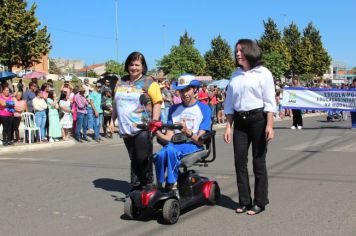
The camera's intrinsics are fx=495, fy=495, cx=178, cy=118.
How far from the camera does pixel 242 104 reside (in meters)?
5.61

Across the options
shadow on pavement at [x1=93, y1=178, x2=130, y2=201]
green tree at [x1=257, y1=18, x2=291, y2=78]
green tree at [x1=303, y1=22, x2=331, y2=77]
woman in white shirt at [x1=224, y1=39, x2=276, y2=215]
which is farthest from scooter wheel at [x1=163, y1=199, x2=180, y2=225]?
green tree at [x1=303, y1=22, x2=331, y2=77]

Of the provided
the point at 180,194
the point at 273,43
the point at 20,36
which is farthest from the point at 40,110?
the point at 273,43

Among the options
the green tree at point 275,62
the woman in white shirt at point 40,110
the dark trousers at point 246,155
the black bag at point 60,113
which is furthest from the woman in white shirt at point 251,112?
the green tree at point 275,62

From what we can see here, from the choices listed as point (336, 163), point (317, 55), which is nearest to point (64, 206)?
point (336, 163)

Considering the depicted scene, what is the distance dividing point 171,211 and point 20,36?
34341 millimetres

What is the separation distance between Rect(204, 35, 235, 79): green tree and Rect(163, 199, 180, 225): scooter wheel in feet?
180

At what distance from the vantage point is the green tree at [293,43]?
5916cm

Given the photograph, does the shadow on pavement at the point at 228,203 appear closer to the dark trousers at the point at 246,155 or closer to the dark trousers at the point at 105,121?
the dark trousers at the point at 246,155

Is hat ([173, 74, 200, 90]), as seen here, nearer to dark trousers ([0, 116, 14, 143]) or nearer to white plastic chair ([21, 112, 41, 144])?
dark trousers ([0, 116, 14, 143])

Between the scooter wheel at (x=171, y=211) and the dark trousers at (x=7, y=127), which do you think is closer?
the scooter wheel at (x=171, y=211)

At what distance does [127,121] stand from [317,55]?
59.7m

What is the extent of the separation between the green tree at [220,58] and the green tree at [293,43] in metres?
6.88

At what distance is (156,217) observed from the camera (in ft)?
18.9

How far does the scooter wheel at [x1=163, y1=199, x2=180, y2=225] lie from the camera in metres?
5.32
